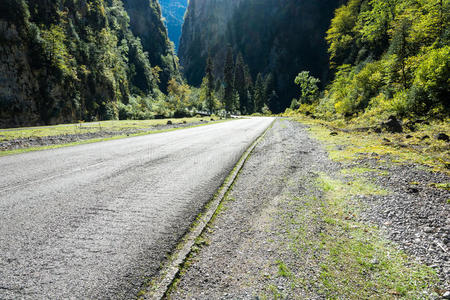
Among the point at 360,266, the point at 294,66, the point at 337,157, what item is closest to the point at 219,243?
the point at 360,266

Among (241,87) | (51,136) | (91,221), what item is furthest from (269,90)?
(91,221)

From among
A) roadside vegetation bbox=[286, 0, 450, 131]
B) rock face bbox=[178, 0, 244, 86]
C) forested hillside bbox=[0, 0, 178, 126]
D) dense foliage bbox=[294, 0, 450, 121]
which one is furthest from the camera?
rock face bbox=[178, 0, 244, 86]

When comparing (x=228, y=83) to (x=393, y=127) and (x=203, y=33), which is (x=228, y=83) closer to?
(x=393, y=127)

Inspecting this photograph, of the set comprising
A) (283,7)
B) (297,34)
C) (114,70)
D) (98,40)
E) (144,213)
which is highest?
(283,7)

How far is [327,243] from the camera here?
3145 mm

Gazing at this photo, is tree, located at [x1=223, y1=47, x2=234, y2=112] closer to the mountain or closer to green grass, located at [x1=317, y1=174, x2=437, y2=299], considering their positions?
the mountain

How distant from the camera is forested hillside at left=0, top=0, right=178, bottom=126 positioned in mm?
28547

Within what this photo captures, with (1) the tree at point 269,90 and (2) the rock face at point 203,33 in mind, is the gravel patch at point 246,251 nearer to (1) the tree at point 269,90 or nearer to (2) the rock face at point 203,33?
(1) the tree at point 269,90

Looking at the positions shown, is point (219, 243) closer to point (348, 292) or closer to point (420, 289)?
point (348, 292)

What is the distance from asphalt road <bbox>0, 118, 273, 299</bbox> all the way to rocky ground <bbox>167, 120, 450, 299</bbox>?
597 millimetres

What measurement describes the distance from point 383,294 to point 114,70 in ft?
211

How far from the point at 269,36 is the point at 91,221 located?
122 metres

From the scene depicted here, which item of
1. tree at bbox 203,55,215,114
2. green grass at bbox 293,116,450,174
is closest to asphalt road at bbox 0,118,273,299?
green grass at bbox 293,116,450,174

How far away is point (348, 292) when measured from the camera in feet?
7.65
